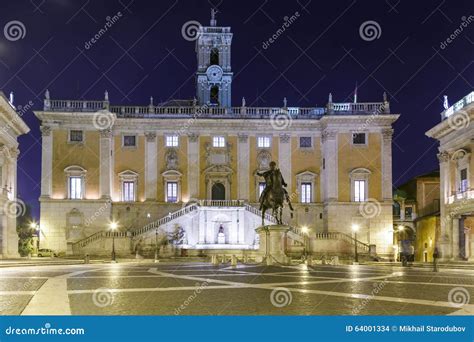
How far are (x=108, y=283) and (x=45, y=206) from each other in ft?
123

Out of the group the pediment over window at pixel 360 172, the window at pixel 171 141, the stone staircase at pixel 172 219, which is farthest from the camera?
the window at pixel 171 141

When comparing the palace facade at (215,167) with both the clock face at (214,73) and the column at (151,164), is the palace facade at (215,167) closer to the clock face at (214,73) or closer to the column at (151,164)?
the column at (151,164)

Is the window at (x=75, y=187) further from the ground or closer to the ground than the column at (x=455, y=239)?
further from the ground

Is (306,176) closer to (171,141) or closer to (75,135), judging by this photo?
(171,141)

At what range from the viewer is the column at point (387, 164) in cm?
5566

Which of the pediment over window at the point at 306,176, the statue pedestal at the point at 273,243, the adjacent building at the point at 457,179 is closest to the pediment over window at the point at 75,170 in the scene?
the pediment over window at the point at 306,176

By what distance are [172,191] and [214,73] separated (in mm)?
13447

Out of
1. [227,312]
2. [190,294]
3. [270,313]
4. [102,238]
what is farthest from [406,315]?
[102,238]

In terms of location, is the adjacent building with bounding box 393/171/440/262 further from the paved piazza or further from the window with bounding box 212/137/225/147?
the paved piazza

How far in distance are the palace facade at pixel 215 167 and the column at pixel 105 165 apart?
82 mm

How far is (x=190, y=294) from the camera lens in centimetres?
1460

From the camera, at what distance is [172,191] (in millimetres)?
56125

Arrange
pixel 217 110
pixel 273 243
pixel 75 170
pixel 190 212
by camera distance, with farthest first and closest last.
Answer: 1. pixel 217 110
2. pixel 75 170
3. pixel 190 212
4. pixel 273 243

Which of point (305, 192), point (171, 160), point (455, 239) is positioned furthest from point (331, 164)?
point (455, 239)
